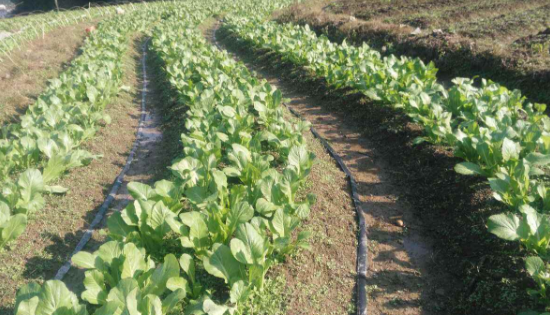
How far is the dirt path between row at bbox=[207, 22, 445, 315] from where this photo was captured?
315 cm

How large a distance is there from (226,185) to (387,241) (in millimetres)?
1747

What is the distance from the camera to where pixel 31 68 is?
10.2 meters

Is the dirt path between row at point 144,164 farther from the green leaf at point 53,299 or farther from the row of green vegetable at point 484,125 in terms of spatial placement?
the row of green vegetable at point 484,125

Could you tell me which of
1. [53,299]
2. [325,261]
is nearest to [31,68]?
[53,299]

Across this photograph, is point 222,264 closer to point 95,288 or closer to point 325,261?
point 95,288

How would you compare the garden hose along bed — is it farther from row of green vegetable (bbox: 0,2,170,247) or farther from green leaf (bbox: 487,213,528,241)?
green leaf (bbox: 487,213,528,241)

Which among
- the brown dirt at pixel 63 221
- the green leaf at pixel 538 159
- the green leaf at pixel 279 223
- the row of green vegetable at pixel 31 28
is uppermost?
the row of green vegetable at pixel 31 28

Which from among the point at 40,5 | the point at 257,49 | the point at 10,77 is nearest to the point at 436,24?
the point at 257,49

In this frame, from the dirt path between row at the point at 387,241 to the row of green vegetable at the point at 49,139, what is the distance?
331 cm

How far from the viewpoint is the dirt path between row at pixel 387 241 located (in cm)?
315

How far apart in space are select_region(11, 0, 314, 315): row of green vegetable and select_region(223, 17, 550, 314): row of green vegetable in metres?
1.70

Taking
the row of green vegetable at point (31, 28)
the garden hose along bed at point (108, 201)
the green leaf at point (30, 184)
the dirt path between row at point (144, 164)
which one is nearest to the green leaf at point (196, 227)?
the dirt path between row at point (144, 164)

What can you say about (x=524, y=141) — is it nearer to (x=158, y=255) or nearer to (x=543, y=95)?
(x=543, y=95)

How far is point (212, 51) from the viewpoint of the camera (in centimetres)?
1020
